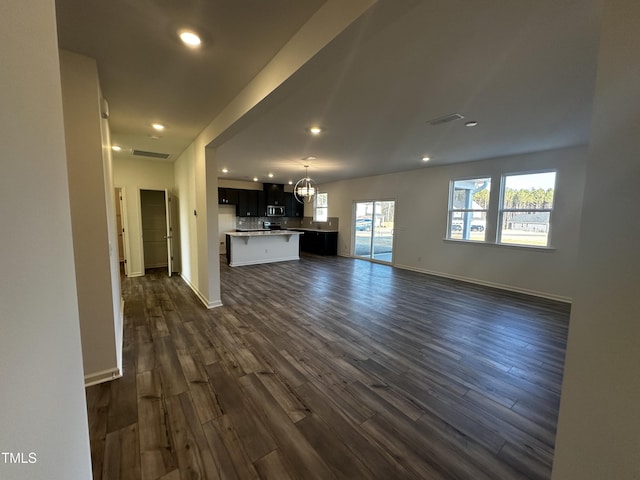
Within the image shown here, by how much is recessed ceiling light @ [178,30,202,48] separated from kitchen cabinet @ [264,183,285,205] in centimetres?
758

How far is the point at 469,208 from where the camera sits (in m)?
5.74

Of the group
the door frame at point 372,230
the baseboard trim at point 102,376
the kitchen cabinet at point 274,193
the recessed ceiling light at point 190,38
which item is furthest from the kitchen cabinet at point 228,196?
the recessed ceiling light at point 190,38

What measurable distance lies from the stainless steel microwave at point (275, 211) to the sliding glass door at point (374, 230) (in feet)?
9.84

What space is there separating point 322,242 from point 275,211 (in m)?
2.22

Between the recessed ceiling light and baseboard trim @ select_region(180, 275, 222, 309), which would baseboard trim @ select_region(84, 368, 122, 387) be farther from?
the recessed ceiling light

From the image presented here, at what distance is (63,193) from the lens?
0.90m

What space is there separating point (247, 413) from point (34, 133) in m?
1.94

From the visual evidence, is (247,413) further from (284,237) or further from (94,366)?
(284,237)

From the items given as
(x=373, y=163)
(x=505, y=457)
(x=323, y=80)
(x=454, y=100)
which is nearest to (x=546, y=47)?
(x=454, y=100)

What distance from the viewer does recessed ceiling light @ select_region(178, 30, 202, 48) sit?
1735 mm

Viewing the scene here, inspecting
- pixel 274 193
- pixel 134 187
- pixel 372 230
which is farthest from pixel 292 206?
pixel 134 187

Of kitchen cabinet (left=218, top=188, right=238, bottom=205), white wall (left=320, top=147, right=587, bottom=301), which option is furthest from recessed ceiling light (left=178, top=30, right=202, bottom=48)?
kitchen cabinet (left=218, top=188, right=238, bottom=205)

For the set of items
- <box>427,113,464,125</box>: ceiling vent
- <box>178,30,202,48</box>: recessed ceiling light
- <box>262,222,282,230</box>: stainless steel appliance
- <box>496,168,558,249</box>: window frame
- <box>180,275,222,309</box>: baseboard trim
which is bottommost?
<box>180,275,222,309</box>: baseboard trim

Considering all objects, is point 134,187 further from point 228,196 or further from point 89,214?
point 89,214
